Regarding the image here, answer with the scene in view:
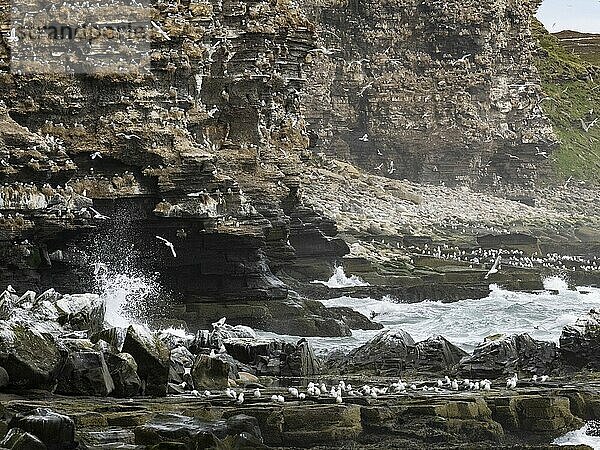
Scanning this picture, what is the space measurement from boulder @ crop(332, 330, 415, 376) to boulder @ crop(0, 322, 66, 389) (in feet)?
20.7

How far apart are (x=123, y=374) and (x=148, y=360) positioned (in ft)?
2.15

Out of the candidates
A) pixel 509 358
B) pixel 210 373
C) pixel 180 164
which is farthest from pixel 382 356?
pixel 180 164

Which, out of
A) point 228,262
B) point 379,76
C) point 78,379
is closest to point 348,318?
point 228,262

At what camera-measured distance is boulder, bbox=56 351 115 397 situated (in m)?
15.0

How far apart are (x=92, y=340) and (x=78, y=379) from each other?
1.88 metres

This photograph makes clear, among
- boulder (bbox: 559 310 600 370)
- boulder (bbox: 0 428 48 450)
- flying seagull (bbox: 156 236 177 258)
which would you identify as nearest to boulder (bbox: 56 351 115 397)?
boulder (bbox: 0 428 48 450)

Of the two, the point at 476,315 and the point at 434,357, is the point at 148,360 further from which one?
the point at 476,315

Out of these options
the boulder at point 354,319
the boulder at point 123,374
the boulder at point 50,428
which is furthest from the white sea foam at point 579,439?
the boulder at point 354,319

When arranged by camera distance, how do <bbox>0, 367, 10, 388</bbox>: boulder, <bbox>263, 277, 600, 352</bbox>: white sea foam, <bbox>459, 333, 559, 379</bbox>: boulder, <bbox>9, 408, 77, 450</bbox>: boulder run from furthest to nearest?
1. <bbox>263, 277, 600, 352</bbox>: white sea foam
2. <bbox>459, 333, 559, 379</bbox>: boulder
3. <bbox>0, 367, 10, 388</bbox>: boulder
4. <bbox>9, 408, 77, 450</bbox>: boulder

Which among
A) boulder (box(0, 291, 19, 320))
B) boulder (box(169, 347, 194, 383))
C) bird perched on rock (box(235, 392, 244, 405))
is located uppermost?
boulder (box(0, 291, 19, 320))

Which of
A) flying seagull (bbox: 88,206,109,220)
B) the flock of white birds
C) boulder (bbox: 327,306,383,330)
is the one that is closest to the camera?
the flock of white birds

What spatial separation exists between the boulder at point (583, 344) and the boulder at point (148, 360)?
25.3 ft

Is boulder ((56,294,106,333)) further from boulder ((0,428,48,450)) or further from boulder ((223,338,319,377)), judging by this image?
boulder ((0,428,48,450))

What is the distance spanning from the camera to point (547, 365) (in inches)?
795
